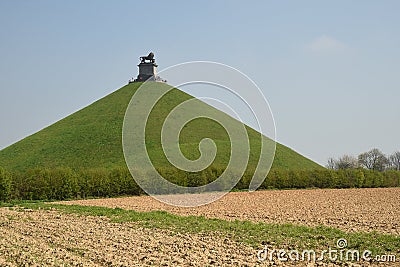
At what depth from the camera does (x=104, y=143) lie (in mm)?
79500

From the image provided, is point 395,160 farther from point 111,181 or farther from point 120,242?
point 120,242

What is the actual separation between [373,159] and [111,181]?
68.9 metres

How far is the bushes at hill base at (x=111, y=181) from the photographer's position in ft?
143

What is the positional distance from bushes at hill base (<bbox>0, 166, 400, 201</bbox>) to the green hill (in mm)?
11003

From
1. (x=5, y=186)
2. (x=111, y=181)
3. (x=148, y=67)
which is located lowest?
(x=5, y=186)

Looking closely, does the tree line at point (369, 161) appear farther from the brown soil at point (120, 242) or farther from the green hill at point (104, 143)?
the brown soil at point (120, 242)

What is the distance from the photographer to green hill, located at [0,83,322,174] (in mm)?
72750

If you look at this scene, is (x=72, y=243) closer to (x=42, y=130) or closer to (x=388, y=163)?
(x=42, y=130)

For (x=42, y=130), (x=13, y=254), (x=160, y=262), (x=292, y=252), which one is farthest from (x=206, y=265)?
(x=42, y=130)

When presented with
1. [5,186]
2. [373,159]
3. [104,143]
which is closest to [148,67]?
[104,143]

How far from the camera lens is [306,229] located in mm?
19297

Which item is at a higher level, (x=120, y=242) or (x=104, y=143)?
(x=104, y=143)

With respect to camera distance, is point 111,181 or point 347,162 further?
point 347,162

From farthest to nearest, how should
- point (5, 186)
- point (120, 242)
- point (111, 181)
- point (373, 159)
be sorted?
point (373, 159) < point (111, 181) < point (5, 186) < point (120, 242)
